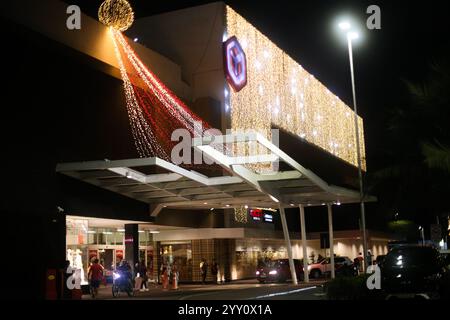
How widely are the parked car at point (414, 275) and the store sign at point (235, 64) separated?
1680 cm

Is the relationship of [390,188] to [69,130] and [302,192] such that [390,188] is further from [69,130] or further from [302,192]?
[69,130]

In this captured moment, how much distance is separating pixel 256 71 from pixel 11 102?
1619 centimetres

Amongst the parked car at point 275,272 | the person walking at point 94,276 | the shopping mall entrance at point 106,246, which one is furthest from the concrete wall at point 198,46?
the person walking at point 94,276

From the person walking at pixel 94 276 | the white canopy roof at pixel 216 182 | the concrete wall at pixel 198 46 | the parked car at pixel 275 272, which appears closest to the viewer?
the white canopy roof at pixel 216 182

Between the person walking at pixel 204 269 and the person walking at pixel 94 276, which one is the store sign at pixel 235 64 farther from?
the person walking at pixel 94 276

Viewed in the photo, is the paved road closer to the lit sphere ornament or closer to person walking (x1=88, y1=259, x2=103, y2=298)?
person walking (x1=88, y1=259, x2=103, y2=298)

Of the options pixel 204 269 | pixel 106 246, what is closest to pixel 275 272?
pixel 204 269

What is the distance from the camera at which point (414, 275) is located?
17312 mm

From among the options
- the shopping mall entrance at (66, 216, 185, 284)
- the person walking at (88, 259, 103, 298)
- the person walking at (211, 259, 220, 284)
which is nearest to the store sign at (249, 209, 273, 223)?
the shopping mall entrance at (66, 216, 185, 284)

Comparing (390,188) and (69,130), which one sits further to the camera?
(69,130)

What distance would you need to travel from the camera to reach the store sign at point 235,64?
1268 inches
